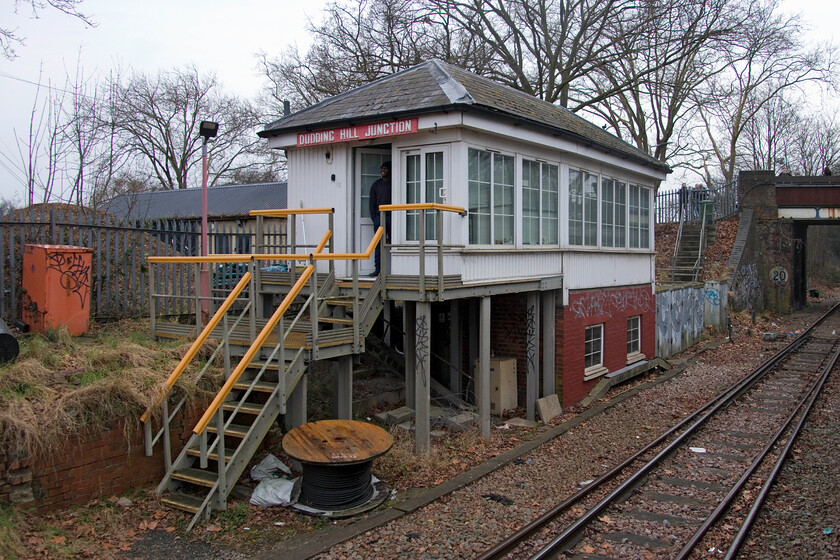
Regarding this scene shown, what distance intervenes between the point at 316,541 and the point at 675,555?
352 centimetres

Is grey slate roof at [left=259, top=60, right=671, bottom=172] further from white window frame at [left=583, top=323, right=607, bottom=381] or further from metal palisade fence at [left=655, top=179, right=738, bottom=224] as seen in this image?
metal palisade fence at [left=655, top=179, right=738, bottom=224]

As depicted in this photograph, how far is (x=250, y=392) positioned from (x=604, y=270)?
920 cm

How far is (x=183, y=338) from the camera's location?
8.73 metres

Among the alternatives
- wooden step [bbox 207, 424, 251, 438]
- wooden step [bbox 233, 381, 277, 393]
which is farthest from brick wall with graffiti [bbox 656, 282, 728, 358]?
wooden step [bbox 207, 424, 251, 438]

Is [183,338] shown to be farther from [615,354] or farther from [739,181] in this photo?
[739,181]

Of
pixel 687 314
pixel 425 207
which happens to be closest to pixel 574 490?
pixel 425 207

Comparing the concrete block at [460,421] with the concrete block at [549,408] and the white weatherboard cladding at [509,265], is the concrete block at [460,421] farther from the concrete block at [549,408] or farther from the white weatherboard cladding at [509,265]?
the white weatherboard cladding at [509,265]

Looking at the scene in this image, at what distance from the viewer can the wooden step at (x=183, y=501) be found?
671 cm

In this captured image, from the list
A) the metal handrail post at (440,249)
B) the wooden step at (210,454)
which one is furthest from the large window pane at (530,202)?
the wooden step at (210,454)

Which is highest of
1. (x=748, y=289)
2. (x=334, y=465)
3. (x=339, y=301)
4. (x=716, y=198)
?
(x=716, y=198)

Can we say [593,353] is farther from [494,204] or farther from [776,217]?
[776,217]

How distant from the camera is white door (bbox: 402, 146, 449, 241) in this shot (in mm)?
9727

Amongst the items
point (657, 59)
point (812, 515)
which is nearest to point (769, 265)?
point (657, 59)

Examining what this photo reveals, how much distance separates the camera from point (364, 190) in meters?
10.6
